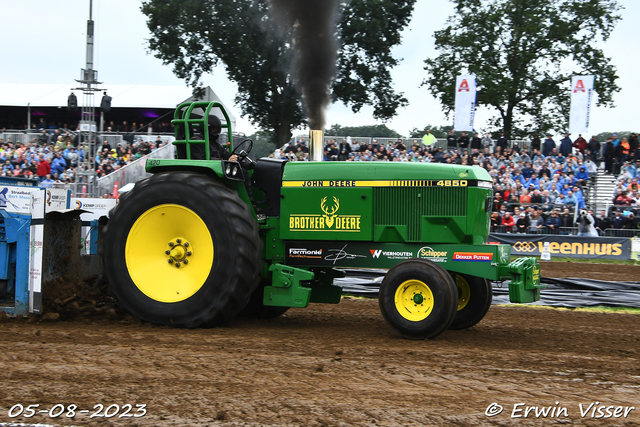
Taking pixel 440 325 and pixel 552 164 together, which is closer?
pixel 440 325

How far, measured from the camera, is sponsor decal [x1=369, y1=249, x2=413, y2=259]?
6.86m

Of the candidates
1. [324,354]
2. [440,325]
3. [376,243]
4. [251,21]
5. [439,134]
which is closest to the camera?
[324,354]

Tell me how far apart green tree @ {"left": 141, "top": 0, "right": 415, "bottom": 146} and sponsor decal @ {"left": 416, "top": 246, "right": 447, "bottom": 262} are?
25103 mm

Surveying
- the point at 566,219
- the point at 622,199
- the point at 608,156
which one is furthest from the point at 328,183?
the point at 608,156

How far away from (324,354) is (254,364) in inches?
27.8

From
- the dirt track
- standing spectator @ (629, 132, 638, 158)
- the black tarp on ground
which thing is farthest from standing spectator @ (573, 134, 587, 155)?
the dirt track

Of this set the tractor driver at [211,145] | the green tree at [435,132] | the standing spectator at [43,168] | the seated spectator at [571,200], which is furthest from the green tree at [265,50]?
the tractor driver at [211,145]

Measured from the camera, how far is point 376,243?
697 cm

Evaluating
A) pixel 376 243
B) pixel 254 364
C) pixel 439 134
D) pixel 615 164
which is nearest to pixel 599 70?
pixel 439 134

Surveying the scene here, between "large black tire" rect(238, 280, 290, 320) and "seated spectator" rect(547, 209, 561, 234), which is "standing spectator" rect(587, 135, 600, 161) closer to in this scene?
"seated spectator" rect(547, 209, 561, 234)

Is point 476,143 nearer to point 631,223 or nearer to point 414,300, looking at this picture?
point 631,223

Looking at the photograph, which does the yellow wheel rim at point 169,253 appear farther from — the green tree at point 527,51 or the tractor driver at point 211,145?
the green tree at point 527,51

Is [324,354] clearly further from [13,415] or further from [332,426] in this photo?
[13,415]

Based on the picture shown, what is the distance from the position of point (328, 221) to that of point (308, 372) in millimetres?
2265
